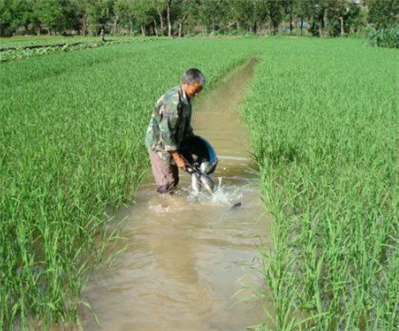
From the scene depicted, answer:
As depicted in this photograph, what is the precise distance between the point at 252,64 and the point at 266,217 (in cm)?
1794

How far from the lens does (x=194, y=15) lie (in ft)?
209

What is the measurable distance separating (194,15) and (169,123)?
203 feet

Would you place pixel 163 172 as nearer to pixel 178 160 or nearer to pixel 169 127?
pixel 178 160

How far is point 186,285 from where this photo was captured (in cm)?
321

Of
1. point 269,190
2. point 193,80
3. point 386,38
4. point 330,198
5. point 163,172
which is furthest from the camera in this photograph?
point 386,38

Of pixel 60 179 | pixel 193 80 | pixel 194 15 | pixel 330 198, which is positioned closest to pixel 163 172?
pixel 60 179

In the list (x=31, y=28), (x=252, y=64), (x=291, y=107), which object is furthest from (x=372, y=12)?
(x=291, y=107)

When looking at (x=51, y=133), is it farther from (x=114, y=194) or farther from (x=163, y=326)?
(x=163, y=326)

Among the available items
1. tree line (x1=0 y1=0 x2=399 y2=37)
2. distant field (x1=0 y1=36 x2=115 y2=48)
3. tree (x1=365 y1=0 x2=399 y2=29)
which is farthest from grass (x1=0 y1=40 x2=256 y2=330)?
tree line (x1=0 y1=0 x2=399 y2=37)

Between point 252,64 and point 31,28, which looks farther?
point 31,28

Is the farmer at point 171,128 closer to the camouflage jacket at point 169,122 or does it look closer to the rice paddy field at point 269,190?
the camouflage jacket at point 169,122

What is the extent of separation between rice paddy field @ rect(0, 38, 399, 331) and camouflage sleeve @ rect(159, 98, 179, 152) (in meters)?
0.61

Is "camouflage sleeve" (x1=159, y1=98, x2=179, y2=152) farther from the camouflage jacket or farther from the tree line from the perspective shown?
the tree line

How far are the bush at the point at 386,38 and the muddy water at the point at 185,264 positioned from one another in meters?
28.1
